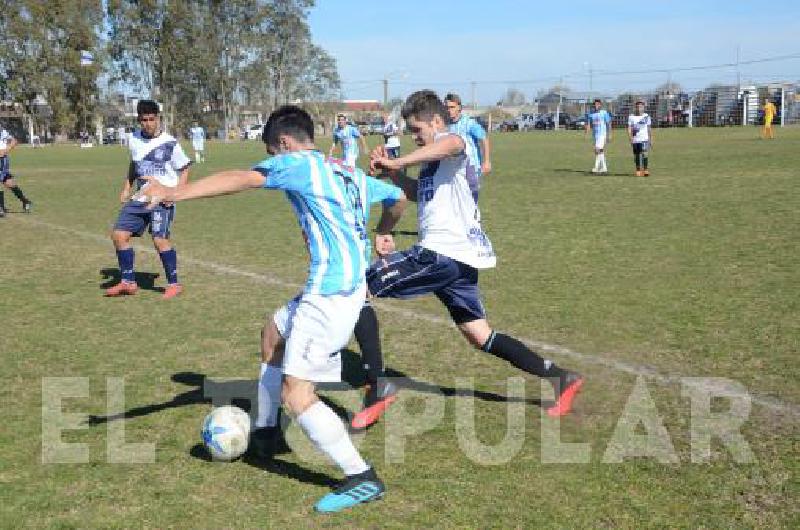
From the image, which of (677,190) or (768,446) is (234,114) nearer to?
(677,190)

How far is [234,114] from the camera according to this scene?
9469 cm

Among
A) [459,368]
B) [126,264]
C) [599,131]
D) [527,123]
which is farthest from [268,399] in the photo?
[527,123]

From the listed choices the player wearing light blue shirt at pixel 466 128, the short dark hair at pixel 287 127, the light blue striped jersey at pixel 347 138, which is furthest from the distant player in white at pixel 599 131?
the short dark hair at pixel 287 127

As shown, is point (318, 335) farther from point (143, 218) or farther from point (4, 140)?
point (4, 140)

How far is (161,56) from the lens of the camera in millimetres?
85625

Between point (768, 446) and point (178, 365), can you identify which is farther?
point (178, 365)

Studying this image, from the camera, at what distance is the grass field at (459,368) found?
420cm

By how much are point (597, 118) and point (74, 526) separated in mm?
22430

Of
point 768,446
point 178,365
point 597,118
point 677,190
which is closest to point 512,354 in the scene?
point 768,446

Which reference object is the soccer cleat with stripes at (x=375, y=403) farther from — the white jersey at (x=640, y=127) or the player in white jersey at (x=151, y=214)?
the white jersey at (x=640, y=127)

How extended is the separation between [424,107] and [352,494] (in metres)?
2.59

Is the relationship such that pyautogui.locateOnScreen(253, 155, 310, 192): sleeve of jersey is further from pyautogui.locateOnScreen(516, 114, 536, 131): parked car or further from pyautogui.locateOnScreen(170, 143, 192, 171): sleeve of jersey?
pyautogui.locateOnScreen(516, 114, 536, 131): parked car

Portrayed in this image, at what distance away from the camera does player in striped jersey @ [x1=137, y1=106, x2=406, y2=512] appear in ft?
13.8

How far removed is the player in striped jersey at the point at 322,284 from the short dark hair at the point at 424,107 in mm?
1076
